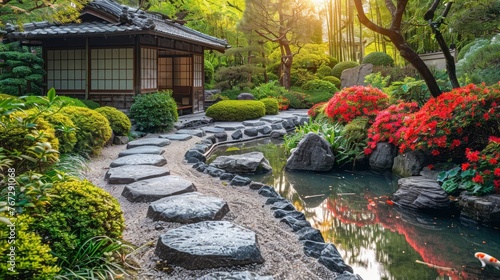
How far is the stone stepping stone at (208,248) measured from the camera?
3416 millimetres

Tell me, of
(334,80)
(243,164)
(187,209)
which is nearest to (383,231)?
(187,209)

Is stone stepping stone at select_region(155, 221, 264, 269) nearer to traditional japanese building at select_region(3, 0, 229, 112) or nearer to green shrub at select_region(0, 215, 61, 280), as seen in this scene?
green shrub at select_region(0, 215, 61, 280)

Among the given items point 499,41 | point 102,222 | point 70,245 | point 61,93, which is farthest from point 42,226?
point 61,93

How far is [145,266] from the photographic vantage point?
135 inches

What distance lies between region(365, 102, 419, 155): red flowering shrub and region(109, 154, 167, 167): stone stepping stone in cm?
402

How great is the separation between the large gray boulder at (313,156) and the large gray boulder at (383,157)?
798 mm

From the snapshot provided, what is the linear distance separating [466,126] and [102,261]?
5.85 metres

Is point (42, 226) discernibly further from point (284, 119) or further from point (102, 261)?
point (284, 119)

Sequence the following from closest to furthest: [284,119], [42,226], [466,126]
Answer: [42,226]
[466,126]
[284,119]

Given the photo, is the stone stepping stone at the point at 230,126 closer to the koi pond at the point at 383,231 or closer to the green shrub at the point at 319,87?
the koi pond at the point at 383,231

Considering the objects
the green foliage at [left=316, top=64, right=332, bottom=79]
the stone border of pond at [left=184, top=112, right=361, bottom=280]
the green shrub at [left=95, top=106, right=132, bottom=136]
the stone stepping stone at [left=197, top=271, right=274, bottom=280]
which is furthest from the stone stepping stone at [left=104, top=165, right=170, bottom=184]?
the green foliage at [left=316, top=64, right=332, bottom=79]

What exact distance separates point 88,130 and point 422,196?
5566 mm

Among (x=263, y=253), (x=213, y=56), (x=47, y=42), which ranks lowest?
(x=263, y=253)

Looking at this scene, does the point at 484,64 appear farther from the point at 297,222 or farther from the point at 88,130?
the point at 88,130
